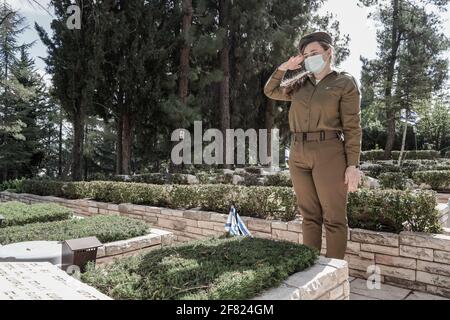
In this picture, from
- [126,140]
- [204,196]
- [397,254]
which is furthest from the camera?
[126,140]

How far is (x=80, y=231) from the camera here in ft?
12.5

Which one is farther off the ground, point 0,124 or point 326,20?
point 326,20

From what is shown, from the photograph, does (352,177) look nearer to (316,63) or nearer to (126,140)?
(316,63)

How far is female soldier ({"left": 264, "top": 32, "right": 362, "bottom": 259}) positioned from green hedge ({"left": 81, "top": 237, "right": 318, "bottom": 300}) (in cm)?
44

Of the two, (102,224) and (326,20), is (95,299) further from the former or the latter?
(326,20)

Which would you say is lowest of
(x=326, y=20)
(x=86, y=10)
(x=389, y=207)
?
(x=389, y=207)

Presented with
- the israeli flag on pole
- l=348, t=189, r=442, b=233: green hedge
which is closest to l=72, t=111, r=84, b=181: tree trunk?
the israeli flag on pole

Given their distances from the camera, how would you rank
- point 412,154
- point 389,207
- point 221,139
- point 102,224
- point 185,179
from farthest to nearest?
point 412,154 → point 221,139 → point 185,179 → point 102,224 → point 389,207

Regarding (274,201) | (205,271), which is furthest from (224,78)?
(205,271)

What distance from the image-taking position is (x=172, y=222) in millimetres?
5062

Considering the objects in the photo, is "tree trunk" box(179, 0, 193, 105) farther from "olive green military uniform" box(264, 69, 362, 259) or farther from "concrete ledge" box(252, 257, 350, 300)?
"concrete ledge" box(252, 257, 350, 300)

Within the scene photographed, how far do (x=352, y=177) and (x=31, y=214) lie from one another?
461 cm

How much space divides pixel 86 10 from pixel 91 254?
11.7 metres

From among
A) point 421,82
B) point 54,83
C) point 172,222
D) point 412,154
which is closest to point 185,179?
point 172,222
